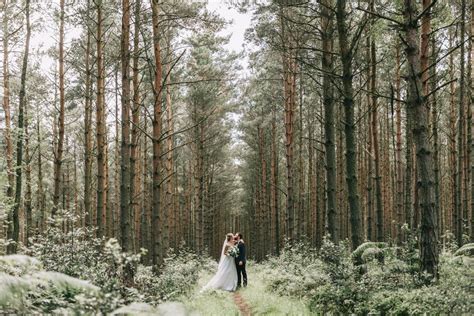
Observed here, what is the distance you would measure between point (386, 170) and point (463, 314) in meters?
22.0

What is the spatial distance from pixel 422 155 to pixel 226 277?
8.82 m

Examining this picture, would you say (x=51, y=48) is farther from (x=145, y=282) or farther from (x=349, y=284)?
(x=349, y=284)

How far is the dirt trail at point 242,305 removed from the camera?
8.75 metres

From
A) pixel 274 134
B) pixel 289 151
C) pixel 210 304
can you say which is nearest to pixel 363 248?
pixel 210 304

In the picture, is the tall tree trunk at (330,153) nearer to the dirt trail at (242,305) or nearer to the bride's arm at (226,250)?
the dirt trail at (242,305)

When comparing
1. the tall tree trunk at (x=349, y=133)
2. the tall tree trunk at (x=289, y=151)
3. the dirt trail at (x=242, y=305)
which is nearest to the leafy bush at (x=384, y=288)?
the tall tree trunk at (x=349, y=133)

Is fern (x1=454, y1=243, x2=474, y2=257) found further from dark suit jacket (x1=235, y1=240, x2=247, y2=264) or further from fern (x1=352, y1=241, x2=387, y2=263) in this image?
dark suit jacket (x1=235, y1=240, x2=247, y2=264)

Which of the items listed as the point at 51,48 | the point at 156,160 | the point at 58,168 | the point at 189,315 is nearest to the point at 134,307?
the point at 189,315

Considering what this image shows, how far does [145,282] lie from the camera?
7.96m

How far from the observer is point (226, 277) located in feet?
43.8

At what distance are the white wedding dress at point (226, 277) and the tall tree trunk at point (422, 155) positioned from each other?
816 cm

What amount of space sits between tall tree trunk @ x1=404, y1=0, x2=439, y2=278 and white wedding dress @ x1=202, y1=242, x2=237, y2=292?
321 inches

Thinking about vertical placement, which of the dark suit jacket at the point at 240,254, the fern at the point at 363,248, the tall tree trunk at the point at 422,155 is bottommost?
the dark suit jacket at the point at 240,254

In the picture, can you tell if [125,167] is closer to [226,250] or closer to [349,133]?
[349,133]
